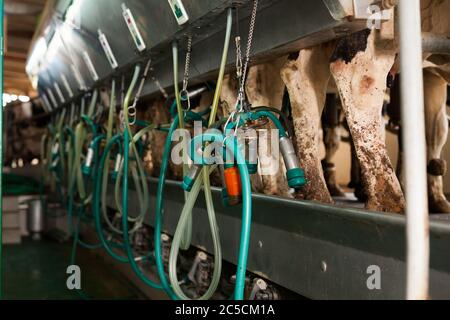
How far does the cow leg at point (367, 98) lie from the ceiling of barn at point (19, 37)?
12.2 ft

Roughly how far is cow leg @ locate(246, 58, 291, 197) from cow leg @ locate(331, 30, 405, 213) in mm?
336

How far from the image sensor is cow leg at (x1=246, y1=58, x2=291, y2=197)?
1502 mm

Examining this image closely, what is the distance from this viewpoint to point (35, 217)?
14.9ft

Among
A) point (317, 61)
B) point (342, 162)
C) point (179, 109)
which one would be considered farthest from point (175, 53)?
point (342, 162)

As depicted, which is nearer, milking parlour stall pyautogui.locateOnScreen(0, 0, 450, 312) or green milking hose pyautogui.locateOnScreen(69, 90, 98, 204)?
milking parlour stall pyautogui.locateOnScreen(0, 0, 450, 312)

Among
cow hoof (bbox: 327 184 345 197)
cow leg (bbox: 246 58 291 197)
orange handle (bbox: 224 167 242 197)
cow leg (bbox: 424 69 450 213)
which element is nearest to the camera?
orange handle (bbox: 224 167 242 197)

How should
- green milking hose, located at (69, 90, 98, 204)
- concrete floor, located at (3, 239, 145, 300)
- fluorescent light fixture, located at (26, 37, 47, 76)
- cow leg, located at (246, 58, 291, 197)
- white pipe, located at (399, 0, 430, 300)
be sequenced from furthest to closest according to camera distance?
fluorescent light fixture, located at (26, 37, 47, 76)
green milking hose, located at (69, 90, 98, 204)
concrete floor, located at (3, 239, 145, 300)
cow leg, located at (246, 58, 291, 197)
white pipe, located at (399, 0, 430, 300)

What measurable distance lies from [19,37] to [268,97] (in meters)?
4.95

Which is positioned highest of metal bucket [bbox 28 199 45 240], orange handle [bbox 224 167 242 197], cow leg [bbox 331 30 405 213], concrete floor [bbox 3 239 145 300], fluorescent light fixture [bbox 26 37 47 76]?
fluorescent light fixture [bbox 26 37 47 76]

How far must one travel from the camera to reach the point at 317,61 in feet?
4.64

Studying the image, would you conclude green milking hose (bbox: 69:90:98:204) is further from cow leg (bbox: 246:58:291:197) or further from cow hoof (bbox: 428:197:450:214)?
cow hoof (bbox: 428:197:450:214)

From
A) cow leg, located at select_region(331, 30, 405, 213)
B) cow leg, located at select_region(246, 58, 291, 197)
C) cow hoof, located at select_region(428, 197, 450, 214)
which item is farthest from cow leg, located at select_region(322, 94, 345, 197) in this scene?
cow leg, located at select_region(331, 30, 405, 213)

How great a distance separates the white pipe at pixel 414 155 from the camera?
20.6 inches

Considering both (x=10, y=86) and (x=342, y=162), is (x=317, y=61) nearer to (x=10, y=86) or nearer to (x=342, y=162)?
(x=342, y=162)
